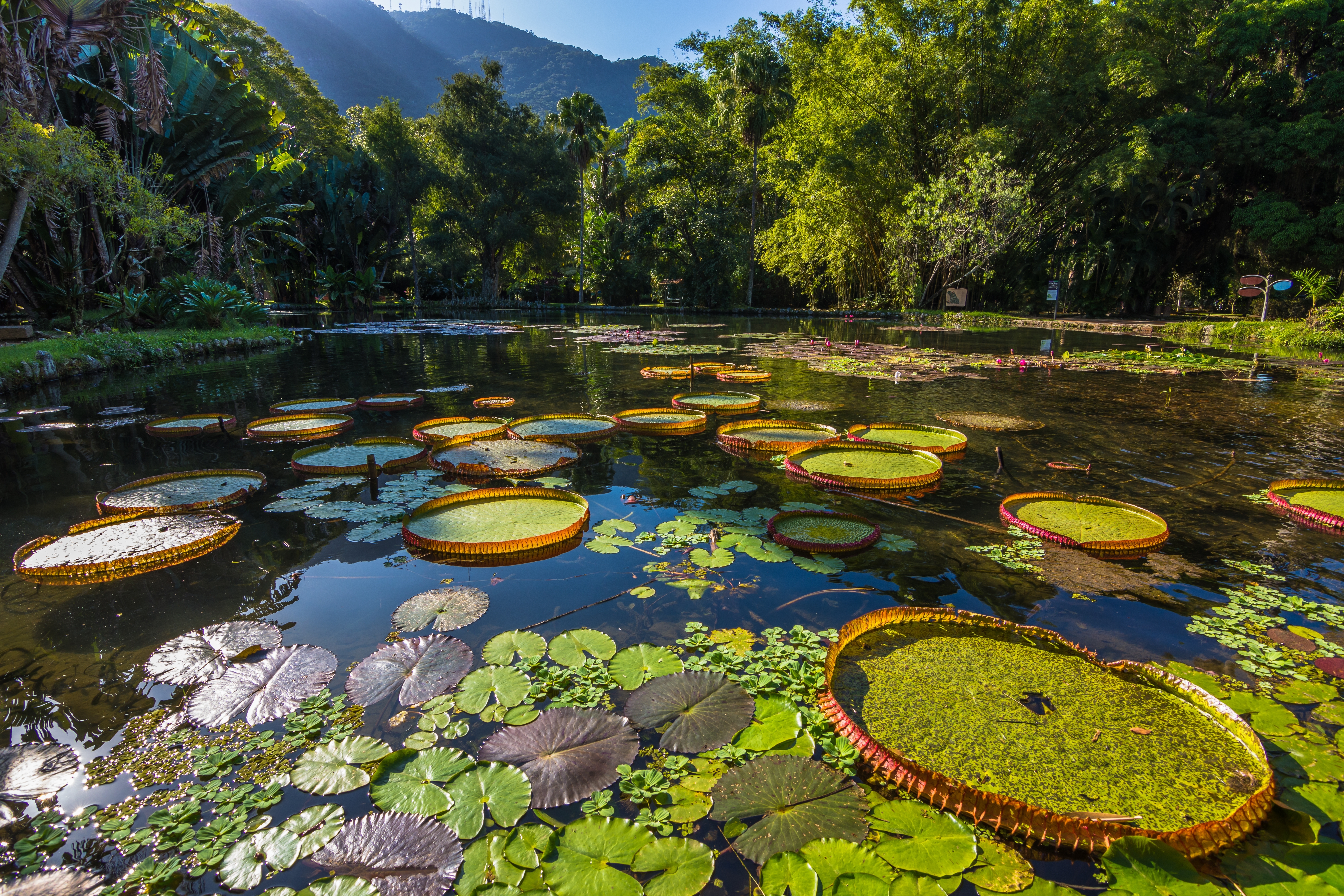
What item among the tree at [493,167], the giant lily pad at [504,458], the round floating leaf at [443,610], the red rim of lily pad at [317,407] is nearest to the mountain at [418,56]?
the tree at [493,167]

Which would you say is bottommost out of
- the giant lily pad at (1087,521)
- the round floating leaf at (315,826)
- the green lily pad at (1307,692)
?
the round floating leaf at (315,826)

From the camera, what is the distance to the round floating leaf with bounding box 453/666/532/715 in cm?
200

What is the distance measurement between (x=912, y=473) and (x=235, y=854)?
4.13 metres

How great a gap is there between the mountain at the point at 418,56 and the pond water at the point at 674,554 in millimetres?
105598

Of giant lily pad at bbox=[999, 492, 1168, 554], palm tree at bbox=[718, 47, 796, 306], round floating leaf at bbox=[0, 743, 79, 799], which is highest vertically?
palm tree at bbox=[718, 47, 796, 306]

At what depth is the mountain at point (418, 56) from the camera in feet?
368

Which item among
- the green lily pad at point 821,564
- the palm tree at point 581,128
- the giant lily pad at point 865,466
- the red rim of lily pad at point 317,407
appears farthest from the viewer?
the palm tree at point 581,128

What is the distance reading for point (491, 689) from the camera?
6.82 feet

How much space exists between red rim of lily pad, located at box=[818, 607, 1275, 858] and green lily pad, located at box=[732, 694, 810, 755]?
116 mm

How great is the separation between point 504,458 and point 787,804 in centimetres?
361

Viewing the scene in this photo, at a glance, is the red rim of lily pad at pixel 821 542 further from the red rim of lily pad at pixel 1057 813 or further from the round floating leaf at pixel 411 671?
the round floating leaf at pixel 411 671

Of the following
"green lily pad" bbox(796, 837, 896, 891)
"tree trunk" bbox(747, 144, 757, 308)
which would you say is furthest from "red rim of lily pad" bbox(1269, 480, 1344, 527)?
"tree trunk" bbox(747, 144, 757, 308)

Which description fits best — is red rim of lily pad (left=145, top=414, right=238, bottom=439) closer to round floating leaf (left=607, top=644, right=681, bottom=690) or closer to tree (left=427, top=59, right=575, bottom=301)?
round floating leaf (left=607, top=644, right=681, bottom=690)

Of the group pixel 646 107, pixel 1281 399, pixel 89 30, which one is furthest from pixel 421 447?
pixel 646 107
